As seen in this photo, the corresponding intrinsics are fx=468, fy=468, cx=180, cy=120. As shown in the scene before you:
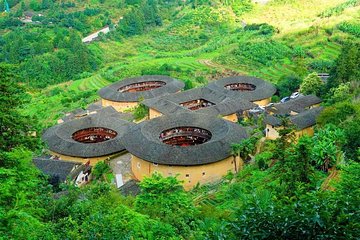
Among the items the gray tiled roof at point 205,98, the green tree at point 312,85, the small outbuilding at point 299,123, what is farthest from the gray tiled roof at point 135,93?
the small outbuilding at point 299,123

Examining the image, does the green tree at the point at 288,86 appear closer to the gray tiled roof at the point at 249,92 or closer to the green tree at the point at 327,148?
the gray tiled roof at the point at 249,92

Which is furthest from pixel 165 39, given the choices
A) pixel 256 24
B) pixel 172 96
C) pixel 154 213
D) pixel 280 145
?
pixel 154 213

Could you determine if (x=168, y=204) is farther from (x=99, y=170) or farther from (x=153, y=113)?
(x=153, y=113)

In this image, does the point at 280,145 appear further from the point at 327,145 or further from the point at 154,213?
the point at 154,213

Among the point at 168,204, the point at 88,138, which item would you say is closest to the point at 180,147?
the point at 168,204

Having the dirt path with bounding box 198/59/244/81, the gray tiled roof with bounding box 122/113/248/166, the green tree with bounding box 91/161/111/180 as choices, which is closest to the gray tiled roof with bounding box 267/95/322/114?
the gray tiled roof with bounding box 122/113/248/166

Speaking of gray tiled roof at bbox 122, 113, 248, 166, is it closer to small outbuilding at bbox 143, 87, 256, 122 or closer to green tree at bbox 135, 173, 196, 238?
small outbuilding at bbox 143, 87, 256, 122
